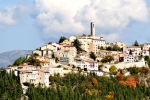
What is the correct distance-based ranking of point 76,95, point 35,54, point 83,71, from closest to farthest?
point 76,95, point 83,71, point 35,54

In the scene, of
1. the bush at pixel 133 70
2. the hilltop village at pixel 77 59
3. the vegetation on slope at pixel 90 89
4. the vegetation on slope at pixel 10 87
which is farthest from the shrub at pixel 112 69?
the vegetation on slope at pixel 10 87

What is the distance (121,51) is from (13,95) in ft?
134

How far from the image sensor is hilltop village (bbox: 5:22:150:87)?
46331mm

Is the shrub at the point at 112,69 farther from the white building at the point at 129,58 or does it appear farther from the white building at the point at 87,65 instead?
the white building at the point at 129,58

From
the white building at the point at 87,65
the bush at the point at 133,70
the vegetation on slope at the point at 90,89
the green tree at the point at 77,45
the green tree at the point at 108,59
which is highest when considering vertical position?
the green tree at the point at 77,45

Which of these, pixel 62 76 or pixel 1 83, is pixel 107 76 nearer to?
pixel 62 76

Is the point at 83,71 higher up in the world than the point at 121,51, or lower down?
lower down

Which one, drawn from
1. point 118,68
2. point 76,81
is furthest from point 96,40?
point 76,81

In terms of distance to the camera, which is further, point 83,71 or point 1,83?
point 83,71

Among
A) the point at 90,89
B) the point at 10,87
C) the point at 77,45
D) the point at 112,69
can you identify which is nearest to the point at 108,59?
the point at 112,69

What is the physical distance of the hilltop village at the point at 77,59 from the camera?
152 ft

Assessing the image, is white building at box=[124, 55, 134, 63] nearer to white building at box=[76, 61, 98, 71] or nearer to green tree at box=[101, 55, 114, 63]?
green tree at box=[101, 55, 114, 63]

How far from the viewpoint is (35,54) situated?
195 feet

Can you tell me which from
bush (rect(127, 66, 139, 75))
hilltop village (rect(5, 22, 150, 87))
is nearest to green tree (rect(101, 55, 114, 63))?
hilltop village (rect(5, 22, 150, 87))
